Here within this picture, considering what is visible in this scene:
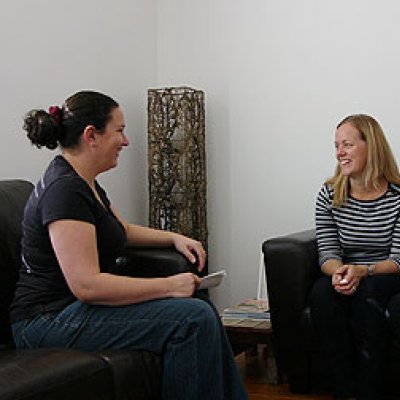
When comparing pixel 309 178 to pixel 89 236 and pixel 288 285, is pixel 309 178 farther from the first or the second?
pixel 89 236

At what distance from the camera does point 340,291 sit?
2738mm

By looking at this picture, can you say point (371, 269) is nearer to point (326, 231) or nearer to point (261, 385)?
point (326, 231)

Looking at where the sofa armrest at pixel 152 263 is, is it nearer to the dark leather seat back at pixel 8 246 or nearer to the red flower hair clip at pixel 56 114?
the dark leather seat back at pixel 8 246

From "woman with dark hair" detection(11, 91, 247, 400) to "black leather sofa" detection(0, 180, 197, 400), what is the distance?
76 mm

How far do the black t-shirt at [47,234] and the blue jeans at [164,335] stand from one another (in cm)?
7

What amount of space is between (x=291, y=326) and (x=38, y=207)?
3.90 ft

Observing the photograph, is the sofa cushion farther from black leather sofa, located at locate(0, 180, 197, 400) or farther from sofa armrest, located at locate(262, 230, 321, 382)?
sofa armrest, located at locate(262, 230, 321, 382)

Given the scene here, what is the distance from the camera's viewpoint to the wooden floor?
2938 mm

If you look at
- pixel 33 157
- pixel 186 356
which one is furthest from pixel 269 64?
pixel 186 356

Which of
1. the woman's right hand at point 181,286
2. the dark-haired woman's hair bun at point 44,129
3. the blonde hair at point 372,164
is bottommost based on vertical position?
the woman's right hand at point 181,286

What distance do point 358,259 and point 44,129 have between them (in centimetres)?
138

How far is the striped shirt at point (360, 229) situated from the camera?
2904 mm

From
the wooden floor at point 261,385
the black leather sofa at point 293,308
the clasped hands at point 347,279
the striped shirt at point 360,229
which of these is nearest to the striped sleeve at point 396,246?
the striped shirt at point 360,229

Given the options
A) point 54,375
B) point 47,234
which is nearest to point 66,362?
point 54,375
